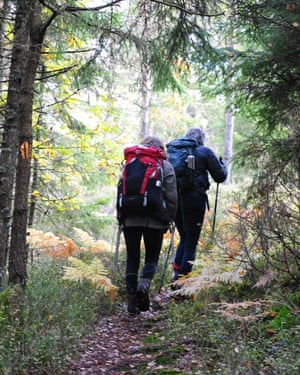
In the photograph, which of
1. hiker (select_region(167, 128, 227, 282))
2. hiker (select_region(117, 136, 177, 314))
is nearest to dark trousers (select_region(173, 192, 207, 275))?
hiker (select_region(167, 128, 227, 282))

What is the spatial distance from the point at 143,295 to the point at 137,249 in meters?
0.62

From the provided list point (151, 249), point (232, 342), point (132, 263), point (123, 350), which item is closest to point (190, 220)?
point (151, 249)

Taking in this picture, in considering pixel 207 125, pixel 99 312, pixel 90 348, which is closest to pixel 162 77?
pixel 99 312

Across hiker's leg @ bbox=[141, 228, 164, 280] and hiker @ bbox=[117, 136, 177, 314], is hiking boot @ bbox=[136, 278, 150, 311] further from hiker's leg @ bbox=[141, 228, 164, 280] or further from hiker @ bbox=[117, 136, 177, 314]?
hiker's leg @ bbox=[141, 228, 164, 280]

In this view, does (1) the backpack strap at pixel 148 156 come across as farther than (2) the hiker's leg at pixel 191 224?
No

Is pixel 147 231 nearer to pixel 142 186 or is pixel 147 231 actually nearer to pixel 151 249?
pixel 151 249

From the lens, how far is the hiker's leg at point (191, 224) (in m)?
6.52

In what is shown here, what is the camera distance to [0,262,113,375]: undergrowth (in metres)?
3.39

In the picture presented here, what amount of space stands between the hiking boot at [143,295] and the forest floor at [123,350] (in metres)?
0.13

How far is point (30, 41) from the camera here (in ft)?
18.8

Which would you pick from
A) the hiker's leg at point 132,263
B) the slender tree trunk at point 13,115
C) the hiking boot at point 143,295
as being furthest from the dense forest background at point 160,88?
the hiking boot at point 143,295

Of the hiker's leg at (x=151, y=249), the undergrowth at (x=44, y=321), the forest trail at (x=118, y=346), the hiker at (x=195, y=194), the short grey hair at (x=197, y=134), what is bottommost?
the forest trail at (x=118, y=346)

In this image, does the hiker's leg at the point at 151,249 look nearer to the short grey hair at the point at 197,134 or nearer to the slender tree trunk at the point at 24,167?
the slender tree trunk at the point at 24,167

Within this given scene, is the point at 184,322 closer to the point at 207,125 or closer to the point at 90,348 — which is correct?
the point at 90,348
